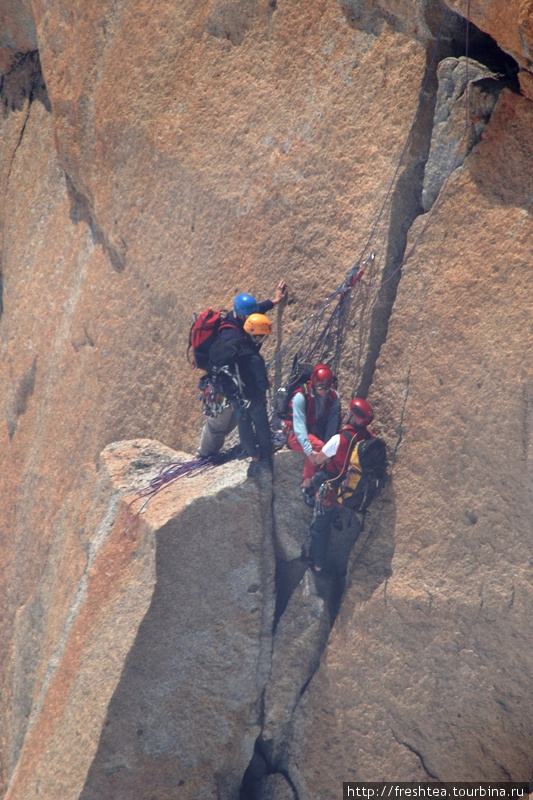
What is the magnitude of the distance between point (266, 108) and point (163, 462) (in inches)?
160

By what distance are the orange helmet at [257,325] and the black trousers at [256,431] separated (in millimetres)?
640

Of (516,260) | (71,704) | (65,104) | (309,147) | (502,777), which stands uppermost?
(65,104)

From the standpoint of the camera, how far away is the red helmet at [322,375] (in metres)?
6.73

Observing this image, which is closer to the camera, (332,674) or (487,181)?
(487,181)

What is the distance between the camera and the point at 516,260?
6023 mm

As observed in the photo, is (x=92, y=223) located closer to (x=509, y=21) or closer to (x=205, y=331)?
(x=205, y=331)

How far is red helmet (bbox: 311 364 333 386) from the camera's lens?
22.1ft

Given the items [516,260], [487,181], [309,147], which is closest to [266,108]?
[309,147]

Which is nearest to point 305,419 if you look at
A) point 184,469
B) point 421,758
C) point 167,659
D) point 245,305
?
point 245,305

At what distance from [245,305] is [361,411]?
155 cm

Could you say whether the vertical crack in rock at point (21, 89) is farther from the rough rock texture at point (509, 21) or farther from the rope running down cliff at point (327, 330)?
the rough rock texture at point (509, 21)

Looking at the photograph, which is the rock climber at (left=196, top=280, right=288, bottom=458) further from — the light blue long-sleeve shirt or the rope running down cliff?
the light blue long-sleeve shirt

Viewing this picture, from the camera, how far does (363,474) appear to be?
21.8ft

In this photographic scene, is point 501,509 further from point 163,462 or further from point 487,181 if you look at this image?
point 163,462
